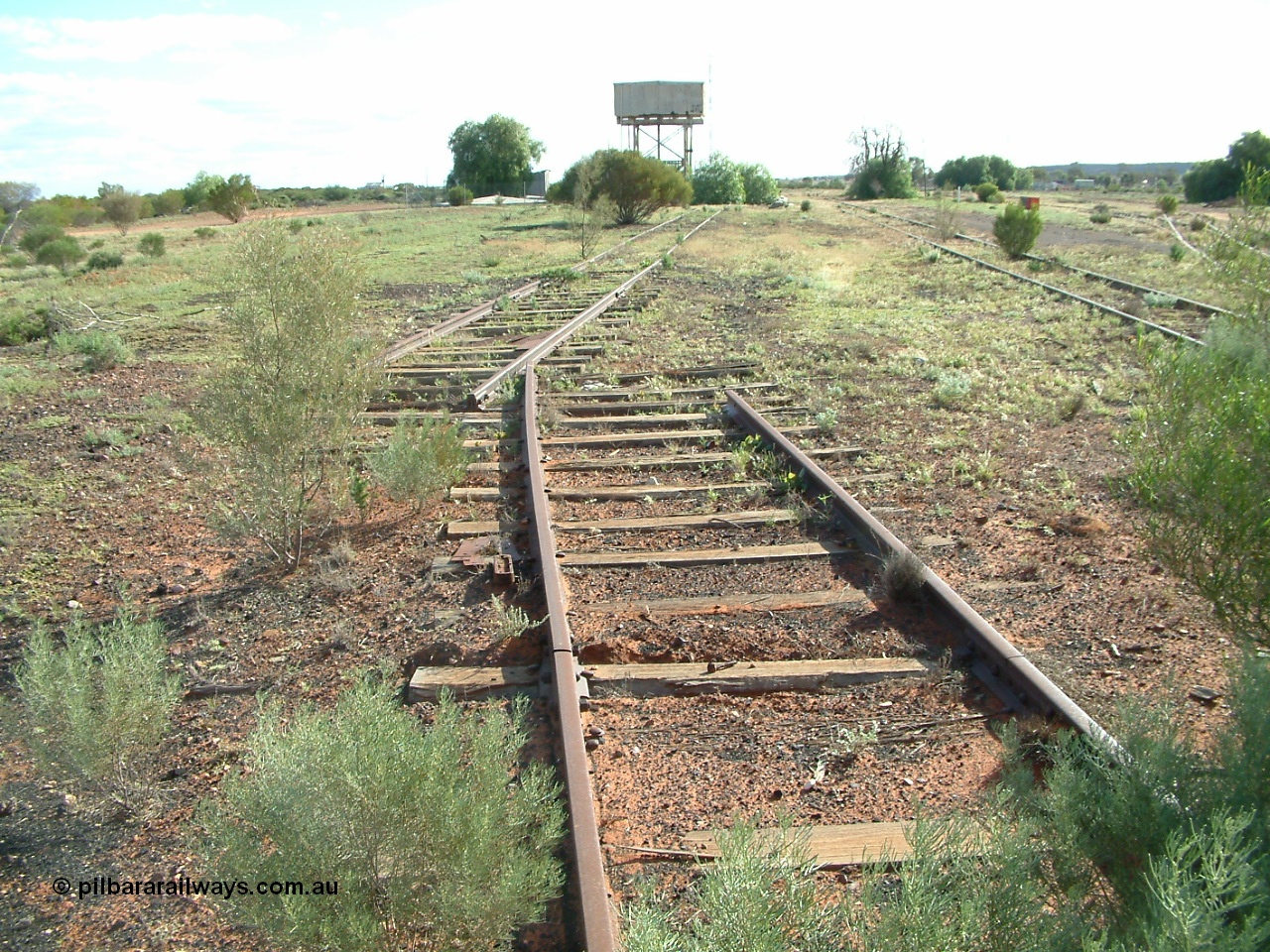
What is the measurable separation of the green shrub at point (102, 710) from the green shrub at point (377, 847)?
93 cm

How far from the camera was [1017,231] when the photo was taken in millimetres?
23266

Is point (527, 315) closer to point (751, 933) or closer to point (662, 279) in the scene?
point (662, 279)

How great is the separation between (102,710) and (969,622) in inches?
134

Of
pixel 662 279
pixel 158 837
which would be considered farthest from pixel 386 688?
pixel 662 279

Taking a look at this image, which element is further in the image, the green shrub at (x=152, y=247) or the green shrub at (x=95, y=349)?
the green shrub at (x=152, y=247)

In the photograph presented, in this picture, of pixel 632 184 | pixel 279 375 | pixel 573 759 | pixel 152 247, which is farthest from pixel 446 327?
pixel 632 184

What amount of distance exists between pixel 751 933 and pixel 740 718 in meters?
2.01

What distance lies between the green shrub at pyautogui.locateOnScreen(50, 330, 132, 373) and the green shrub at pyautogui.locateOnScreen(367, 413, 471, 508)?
656 cm

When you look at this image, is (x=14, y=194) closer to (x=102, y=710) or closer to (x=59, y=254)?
(x=59, y=254)

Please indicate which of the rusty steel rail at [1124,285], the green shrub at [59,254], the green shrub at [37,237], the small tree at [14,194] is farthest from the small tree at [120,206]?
the rusty steel rail at [1124,285]

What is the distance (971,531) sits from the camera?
605 centimetres

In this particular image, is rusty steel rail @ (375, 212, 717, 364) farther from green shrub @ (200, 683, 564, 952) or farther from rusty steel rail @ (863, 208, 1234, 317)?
rusty steel rail @ (863, 208, 1234, 317)

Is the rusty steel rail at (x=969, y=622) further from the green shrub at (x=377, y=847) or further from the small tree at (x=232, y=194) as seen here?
the small tree at (x=232, y=194)

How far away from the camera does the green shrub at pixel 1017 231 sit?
76.2ft
